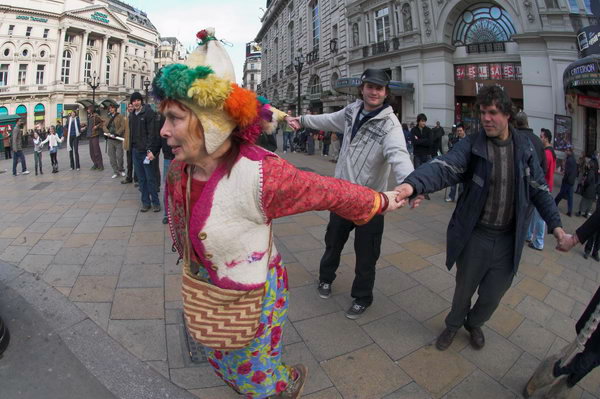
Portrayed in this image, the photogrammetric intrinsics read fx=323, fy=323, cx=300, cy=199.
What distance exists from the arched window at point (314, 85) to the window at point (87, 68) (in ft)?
147

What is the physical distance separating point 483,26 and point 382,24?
21.9 feet

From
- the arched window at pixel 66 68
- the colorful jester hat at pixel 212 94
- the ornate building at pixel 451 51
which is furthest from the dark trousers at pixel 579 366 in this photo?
the arched window at pixel 66 68

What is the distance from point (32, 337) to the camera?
2.53 m

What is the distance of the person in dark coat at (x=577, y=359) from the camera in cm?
190

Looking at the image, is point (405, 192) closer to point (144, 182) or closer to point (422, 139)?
point (144, 182)

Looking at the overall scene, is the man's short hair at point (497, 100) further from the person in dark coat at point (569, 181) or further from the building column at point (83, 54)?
the building column at point (83, 54)

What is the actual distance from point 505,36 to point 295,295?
62.4ft

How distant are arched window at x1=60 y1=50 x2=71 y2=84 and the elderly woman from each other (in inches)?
2576

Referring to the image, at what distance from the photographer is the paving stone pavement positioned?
7.34 feet

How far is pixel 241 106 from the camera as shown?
1.28 meters

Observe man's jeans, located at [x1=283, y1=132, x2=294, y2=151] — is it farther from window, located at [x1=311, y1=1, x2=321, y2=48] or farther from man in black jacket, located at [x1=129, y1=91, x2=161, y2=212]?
window, located at [x1=311, y1=1, x2=321, y2=48]

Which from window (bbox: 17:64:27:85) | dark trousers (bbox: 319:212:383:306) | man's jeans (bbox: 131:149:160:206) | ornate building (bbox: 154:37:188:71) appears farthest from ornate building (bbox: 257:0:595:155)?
ornate building (bbox: 154:37:188:71)

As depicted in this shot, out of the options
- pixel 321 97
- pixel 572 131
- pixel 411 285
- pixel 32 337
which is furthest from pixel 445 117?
pixel 32 337

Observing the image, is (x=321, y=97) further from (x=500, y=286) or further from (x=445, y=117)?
(x=500, y=286)
